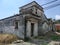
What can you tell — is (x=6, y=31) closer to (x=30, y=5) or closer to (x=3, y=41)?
(x=3, y=41)

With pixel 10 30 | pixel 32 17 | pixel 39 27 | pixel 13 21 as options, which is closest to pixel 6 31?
pixel 10 30

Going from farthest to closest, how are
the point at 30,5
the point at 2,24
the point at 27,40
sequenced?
the point at 30,5
the point at 2,24
the point at 27,40

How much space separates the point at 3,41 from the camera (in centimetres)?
1631

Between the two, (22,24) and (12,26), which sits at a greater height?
(22,24)

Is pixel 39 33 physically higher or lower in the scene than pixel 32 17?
lower

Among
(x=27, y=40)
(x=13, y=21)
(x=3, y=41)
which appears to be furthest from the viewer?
(x=13, y=21)

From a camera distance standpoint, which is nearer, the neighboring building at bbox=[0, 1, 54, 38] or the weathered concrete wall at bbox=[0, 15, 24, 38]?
the neighboring building at bbox=[0, 1, 54, 38]

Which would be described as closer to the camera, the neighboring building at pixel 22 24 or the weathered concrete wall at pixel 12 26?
the neighboring building at pixel 22 24

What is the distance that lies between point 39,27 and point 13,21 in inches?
236

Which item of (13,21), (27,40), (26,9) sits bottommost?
(27,40)

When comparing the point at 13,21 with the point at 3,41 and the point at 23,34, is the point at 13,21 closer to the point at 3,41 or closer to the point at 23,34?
the point at 23,34

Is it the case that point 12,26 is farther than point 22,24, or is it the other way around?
point 12,26

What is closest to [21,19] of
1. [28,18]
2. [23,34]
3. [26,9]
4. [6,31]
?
[28,18]

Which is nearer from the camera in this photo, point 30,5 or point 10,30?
point 10,30
